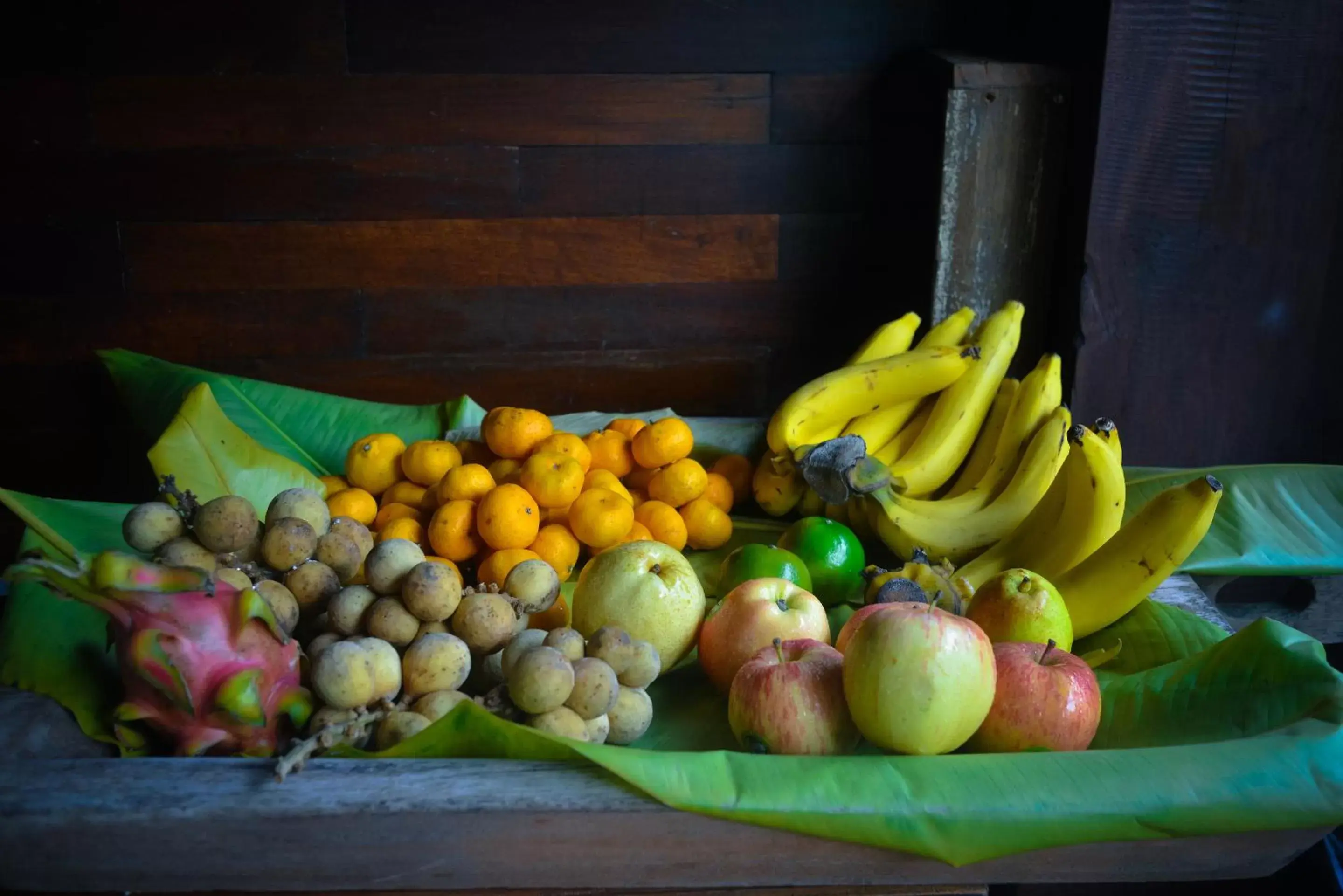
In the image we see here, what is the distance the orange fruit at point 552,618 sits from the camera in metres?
1.28

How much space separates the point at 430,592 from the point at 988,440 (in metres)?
1.05

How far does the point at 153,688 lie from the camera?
0.96 metres

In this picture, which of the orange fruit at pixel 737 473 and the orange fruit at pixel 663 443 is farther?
the orange fruit at pixel 737 473

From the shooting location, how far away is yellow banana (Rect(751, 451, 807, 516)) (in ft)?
5.60

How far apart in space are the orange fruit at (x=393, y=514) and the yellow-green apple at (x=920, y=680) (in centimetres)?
80

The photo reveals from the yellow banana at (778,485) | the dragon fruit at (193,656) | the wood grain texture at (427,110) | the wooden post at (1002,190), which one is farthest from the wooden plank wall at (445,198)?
the dragon fruit at (193,656)

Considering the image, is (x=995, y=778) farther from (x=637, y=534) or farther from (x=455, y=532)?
(x=455, y=532)

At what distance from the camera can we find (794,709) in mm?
1036

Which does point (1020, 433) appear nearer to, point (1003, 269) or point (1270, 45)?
point (1003, 269)

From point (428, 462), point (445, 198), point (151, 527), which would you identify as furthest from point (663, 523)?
point (445, 198)

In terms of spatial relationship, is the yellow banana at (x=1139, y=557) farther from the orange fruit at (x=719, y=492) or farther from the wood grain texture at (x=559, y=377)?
the wood grain texture at (x=559, y=377)

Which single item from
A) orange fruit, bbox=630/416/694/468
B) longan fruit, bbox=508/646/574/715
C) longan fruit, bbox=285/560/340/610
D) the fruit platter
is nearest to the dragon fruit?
the fruit platter

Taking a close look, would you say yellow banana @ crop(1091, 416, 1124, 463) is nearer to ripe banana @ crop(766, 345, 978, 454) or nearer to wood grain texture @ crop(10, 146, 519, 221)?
ripe banana @ crop(766, 345, 978, 454)

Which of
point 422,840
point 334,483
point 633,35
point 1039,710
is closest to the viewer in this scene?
point 422,840
